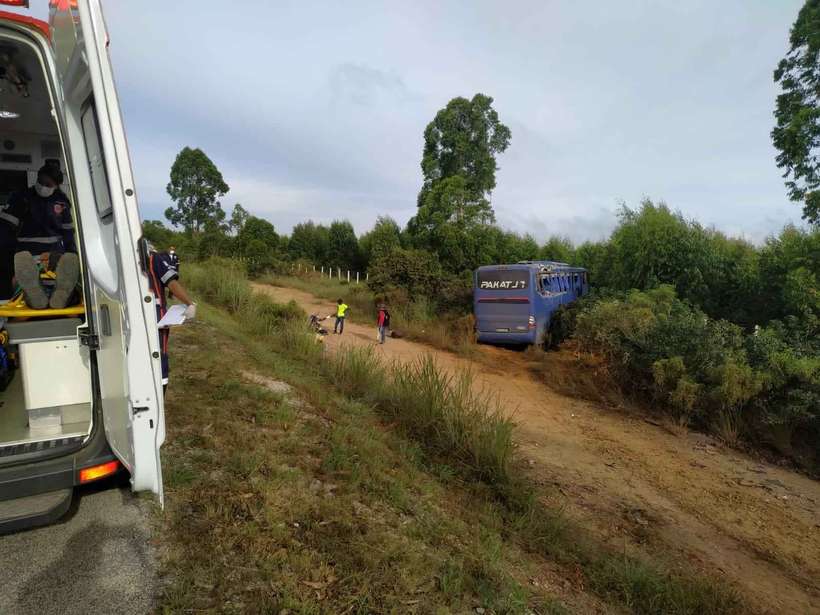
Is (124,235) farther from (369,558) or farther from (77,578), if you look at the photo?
(369,558)

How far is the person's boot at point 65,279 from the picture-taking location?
3.18 meters

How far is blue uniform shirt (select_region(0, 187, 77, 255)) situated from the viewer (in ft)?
12.5

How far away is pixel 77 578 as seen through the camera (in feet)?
8.64

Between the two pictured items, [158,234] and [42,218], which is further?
[158,234]

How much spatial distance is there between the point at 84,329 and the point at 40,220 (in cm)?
147

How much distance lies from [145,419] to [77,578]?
1.05 m

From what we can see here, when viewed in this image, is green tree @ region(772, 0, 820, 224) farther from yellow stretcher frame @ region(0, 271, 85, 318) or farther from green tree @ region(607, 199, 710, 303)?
yellow stretcher frame @ region(0, 271, 85, 318)

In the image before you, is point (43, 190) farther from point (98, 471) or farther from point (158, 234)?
point (158, 234)

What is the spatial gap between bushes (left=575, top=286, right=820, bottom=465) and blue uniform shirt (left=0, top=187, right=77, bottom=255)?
9421 mm

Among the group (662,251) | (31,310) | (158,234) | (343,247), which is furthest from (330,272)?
(31,310)

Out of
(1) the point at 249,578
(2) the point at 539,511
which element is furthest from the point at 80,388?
(2) the point at 539,511

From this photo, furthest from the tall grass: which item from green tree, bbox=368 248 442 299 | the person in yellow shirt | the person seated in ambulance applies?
green tree, bbox=368 248 442 299

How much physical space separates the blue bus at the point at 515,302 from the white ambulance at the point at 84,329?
12089 millimetres

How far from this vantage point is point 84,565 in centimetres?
274
